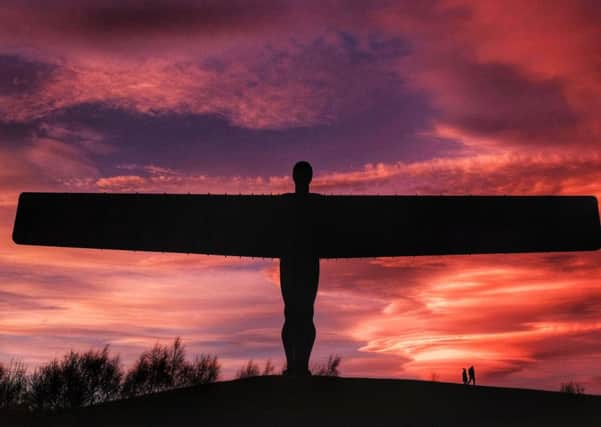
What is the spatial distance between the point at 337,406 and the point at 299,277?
8.81ft

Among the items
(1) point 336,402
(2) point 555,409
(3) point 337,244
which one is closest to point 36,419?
(1) point 336,402

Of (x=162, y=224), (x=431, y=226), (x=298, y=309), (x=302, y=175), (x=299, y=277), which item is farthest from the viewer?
A: (x=431, y=226)

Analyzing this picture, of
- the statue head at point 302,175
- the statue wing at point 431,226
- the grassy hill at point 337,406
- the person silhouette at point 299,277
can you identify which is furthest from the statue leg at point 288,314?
the statue head at point 302,175

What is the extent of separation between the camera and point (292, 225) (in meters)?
12.6

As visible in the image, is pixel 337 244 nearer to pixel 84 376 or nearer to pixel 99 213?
pixel 99 213

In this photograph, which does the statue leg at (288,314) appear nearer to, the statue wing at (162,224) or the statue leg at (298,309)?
the statue leg at (298,309)

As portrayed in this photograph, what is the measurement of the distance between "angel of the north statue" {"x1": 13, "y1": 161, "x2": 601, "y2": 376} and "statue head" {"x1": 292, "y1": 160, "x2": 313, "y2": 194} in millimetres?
19

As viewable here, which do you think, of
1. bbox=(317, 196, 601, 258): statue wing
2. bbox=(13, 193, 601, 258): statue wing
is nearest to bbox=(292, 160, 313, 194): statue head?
bbox=(13, 193, 601, 258): statue wing

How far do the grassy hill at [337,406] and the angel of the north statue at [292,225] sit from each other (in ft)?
6.02

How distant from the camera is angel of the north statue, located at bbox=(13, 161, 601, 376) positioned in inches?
501

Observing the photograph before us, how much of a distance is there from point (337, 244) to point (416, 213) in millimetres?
1730

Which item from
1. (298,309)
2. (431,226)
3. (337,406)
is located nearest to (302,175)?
(298,309)

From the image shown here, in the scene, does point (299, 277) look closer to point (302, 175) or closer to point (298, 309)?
point (298, 309)

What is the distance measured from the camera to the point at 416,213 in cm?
1316
